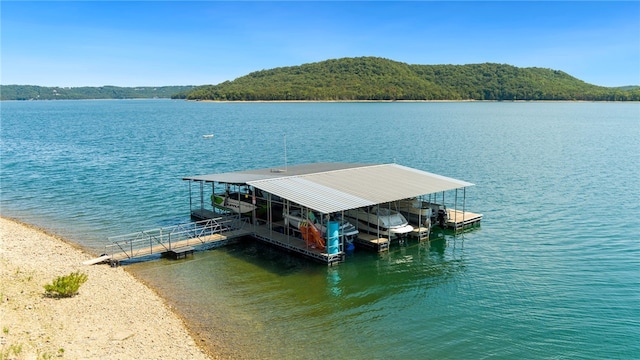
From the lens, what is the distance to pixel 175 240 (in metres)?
26.2

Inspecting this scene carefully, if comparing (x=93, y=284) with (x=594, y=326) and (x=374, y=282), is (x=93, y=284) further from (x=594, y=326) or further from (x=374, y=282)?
(x=594, y=326)

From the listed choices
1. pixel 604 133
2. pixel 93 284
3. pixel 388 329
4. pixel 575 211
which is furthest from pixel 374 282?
pixel 604 133

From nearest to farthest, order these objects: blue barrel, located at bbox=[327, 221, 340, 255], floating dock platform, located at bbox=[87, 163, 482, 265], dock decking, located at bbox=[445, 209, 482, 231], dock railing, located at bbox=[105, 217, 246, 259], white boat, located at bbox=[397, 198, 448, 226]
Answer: blue barrel, located at bbox=[327, 221, 340, 255] < floating dock platform, located at bbox=[87, 163, 482, 265] < dock railing, located at bbox=[105, 217, 246, 259] < white boat, located at bbox=[397, 198, 448, 226] < dock decking, located at bbox=[445, 209, 482, 231]

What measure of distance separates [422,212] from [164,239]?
15.3m

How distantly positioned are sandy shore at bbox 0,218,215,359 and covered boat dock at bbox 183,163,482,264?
787cm

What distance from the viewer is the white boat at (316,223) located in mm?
24056

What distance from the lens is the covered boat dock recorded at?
23.2 metres

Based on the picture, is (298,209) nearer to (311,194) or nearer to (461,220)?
(311,194)

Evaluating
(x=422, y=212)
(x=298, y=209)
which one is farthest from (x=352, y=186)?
(x=422, y=212)

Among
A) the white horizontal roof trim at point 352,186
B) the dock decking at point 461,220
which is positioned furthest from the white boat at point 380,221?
the dock decking at point 461,220

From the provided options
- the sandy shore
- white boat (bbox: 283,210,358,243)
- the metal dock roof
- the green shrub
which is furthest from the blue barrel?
the green shrub

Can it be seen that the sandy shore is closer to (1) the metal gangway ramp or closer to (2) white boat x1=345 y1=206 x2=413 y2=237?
(1) the metal gangway ramp

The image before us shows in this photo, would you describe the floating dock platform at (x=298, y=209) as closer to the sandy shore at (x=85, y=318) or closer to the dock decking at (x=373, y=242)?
the dock decking at (x=373, y=242)

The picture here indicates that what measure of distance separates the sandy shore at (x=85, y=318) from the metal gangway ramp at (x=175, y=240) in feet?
4.20
